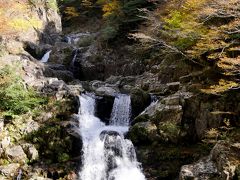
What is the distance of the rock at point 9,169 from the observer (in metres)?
15.6

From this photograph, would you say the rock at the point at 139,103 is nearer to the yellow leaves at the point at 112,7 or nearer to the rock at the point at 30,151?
the rock at the point at 30,151

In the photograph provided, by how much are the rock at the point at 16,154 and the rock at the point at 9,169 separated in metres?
0.26

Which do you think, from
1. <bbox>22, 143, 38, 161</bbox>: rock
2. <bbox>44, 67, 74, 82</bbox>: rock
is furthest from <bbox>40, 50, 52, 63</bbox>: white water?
<bbox>22, 143, 38, 161</bbox>: rock

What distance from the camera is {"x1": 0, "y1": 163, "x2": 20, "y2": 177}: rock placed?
1557 centimetres

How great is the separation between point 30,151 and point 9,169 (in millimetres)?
1291

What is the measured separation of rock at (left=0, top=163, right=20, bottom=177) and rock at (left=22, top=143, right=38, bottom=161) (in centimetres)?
71

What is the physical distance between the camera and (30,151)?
53.8 feet

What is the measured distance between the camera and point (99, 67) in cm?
2673

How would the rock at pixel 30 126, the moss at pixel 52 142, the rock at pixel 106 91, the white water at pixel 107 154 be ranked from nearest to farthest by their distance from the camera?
the white water at pixel 107 154 → the moss at pixel 52 142 → the rock at pixel 30 126 → the rock at pixel 106 91

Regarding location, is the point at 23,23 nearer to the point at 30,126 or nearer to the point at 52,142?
the point at 30,126

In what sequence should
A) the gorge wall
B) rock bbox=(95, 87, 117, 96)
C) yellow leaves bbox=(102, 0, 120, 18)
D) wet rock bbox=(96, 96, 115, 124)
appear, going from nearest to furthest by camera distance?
the gorge wall, wet rock bbox=(96, 96, 115, 124), rock bbox=(95, 87, 117, 96), yellow leaves bbox=(102, 0, 120, 18)

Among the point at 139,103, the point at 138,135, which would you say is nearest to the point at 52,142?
the point at 138,135

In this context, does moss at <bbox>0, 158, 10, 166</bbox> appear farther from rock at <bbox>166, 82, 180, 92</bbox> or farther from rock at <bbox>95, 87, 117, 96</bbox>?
rock at <bbox>166, 82, 180, 92</bbox>

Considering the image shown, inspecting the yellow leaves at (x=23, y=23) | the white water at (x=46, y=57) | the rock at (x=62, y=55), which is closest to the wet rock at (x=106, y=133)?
the yellow leaves at (x=23, y=23)
